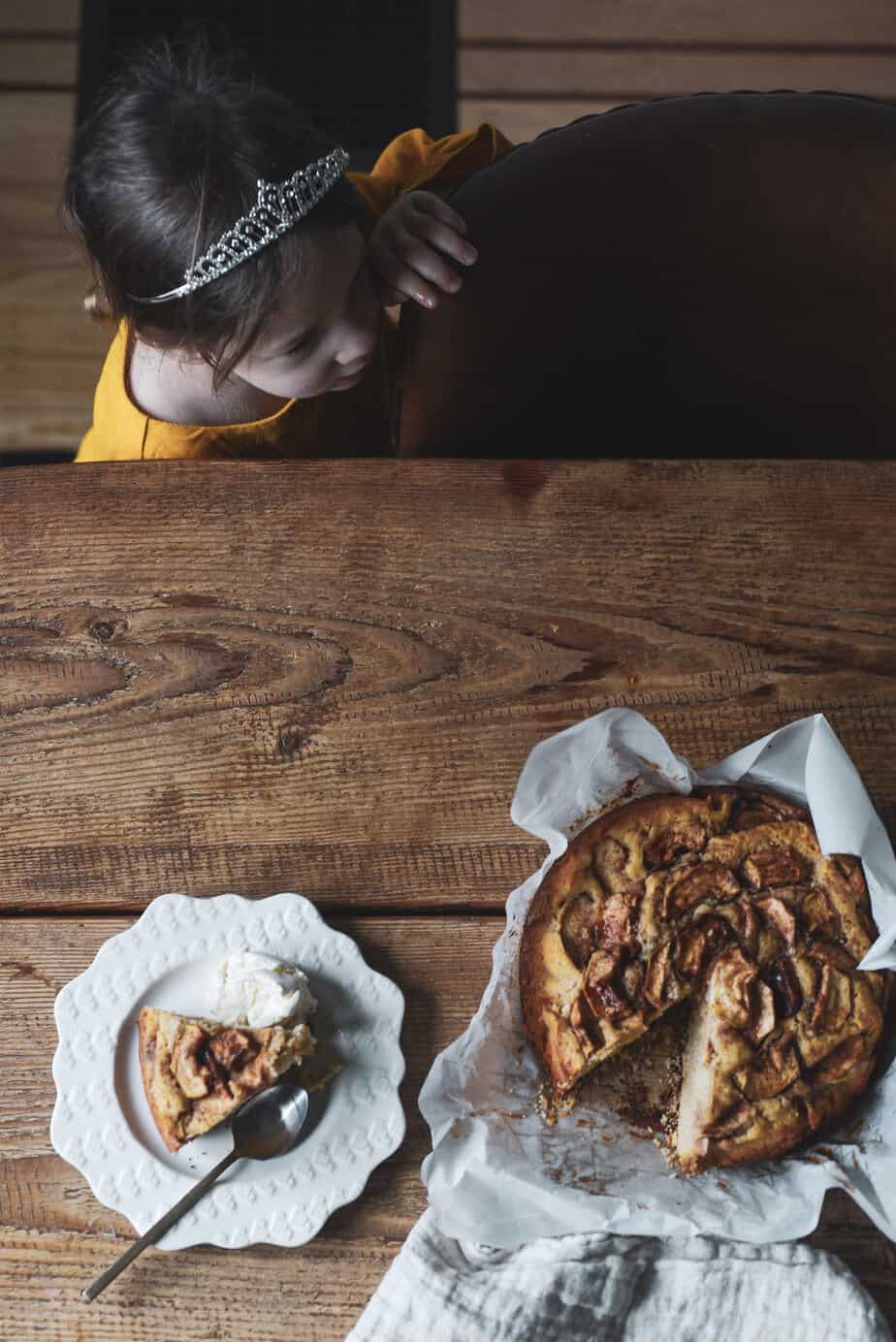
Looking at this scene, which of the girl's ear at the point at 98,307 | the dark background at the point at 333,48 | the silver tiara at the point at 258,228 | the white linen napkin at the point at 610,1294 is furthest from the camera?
the dark background at the point at 333,48

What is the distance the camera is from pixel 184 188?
931 mm

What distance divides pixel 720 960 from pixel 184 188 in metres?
0.76

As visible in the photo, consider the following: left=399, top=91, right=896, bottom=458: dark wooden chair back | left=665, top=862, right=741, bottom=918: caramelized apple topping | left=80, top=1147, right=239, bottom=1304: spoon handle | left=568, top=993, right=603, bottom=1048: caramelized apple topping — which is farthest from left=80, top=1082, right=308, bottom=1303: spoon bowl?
left=399, top=91, right=896, bottom=458: dark wooden chair back

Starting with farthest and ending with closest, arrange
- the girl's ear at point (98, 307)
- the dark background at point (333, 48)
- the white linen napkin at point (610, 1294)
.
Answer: the dark background at point (333, 48), the girl's ear at point (98, 307), the white linen napkin at point (610, 1294)

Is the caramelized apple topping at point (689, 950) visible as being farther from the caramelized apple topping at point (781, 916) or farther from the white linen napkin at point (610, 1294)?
the white linen napkin at point (610, 1294)

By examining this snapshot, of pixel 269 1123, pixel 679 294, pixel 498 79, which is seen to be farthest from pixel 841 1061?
pixel 498 79

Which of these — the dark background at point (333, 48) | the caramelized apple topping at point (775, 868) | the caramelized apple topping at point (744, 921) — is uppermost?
the dark background at point (333, 48)

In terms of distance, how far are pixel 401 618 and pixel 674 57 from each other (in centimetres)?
140

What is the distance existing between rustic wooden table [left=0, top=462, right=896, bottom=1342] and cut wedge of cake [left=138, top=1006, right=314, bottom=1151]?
0.35 feet

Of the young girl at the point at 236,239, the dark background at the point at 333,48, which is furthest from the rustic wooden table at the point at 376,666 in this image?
the dark background at the point at 333,48

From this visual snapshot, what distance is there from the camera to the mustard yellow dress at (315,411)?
1175 millimetres

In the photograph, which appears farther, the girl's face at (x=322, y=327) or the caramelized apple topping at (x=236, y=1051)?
the girl's face at (x=322, y=327)

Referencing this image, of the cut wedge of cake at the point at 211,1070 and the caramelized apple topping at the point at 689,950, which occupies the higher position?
the caramelized apple topping at the point at 689,950

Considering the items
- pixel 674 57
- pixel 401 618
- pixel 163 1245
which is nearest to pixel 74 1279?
pixel 163 1245
